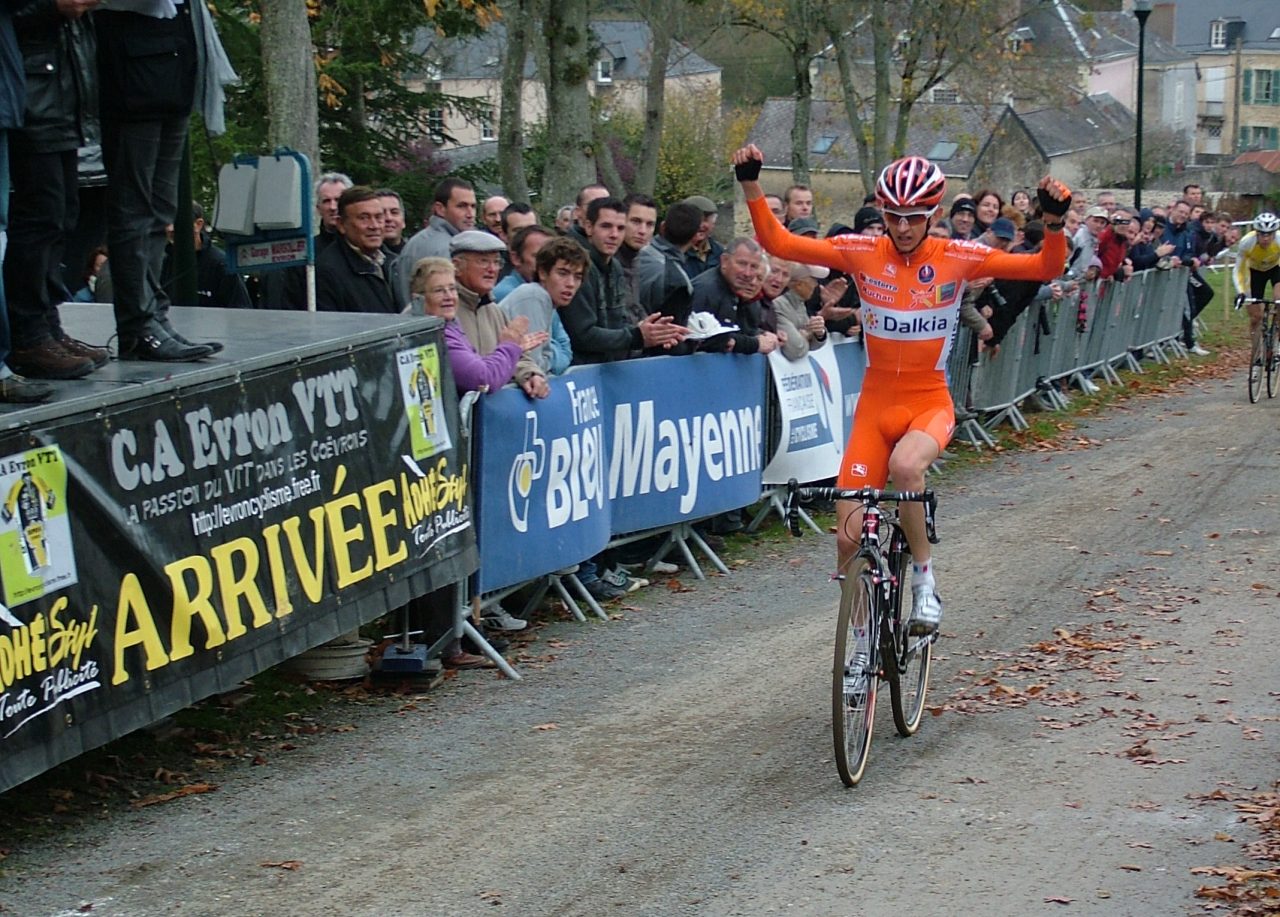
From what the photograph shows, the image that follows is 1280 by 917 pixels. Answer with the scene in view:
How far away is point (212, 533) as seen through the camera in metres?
6.99

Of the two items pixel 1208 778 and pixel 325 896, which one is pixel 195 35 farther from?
pixel 1208 778

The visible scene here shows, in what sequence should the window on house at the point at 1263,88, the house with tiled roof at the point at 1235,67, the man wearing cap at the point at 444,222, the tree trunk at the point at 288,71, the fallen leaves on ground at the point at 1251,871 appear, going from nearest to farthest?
the fallen leaves on ground at the point at 1251,871
the man wearing cap at the point at 444,222
the tree trunk at the point at 288,71
the house with tiled roof at the point at 1235,67
the window on house at the point at 1263,88

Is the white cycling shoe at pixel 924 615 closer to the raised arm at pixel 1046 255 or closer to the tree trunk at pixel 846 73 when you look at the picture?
the raised arm at pixel 1046 255

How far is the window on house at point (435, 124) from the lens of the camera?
35281 millimetres

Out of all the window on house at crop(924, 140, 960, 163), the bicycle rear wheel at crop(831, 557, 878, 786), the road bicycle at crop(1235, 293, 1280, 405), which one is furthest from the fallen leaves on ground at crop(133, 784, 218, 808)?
the window on house at crop(924, 140, 960, 163)

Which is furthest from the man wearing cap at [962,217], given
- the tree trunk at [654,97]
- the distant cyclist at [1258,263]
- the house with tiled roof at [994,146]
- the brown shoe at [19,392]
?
the house with tiled roof at [994,146]

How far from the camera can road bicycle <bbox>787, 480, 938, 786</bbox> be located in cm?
691

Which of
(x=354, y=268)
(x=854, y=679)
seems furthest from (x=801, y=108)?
(x=854, y=679)

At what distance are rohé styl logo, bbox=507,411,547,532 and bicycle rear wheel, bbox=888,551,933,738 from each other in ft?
8.01

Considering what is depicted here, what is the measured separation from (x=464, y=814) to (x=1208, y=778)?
10.1ft

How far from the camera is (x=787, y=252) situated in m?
8.04

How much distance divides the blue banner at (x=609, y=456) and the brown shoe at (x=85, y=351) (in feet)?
8.15

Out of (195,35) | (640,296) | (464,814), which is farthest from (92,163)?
(464,814)

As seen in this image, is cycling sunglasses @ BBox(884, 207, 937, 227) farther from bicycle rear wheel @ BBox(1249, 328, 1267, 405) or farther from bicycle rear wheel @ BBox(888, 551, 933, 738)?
bicycle rear wheel @ BBox(1249, 328, 1267, 405)
